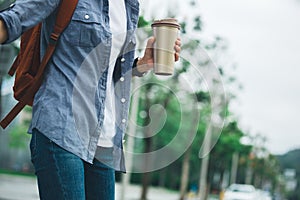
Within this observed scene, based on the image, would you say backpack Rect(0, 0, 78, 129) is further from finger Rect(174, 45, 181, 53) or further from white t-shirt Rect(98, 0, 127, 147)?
finger Rect(174, 45, 181, 53)

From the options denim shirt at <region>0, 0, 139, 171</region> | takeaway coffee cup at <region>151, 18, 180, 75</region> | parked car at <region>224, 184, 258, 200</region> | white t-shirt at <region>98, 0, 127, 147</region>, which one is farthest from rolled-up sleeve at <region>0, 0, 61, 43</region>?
parked car at <region>224, 184, 258, 200</region>

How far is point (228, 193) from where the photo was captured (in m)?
33.5

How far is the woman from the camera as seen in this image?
4.84 ft

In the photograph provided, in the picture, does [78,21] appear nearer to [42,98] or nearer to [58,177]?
[42,98]

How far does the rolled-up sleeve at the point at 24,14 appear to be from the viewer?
1.39 meters

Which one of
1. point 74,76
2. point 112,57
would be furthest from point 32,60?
point 112,57

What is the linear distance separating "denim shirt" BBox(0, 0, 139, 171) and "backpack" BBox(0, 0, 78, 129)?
2 cm

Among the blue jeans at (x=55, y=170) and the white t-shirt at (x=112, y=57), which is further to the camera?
the white t-shirt at (x=112, y=57)

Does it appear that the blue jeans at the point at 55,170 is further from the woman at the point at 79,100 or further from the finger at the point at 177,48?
the finger at the point at 177,48

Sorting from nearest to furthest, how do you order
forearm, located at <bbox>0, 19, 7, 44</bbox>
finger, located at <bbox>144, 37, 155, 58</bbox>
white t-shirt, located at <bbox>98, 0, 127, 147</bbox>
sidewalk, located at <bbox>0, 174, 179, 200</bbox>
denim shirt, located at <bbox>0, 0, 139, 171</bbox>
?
forearm, located at <bbox>0, 19, 7, 44</bbox> → denim shirt, located at <bbox>0, 0, 139, 171</bbox> → white t-shirt, located at <bbox>98, 0, 127, 147</bbox> → finger, located at <bbox>144, 37, 155, 58</bbox> → sidewalk, located at <bbox>0, 174, 179, 200</bbox>

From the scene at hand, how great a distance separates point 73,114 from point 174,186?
6790cm

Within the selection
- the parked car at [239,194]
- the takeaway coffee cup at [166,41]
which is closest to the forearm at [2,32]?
the takeaway coffee cup at [166,41]

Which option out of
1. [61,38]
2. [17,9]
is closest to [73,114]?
[61,38]

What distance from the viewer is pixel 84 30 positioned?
1.57 meters
